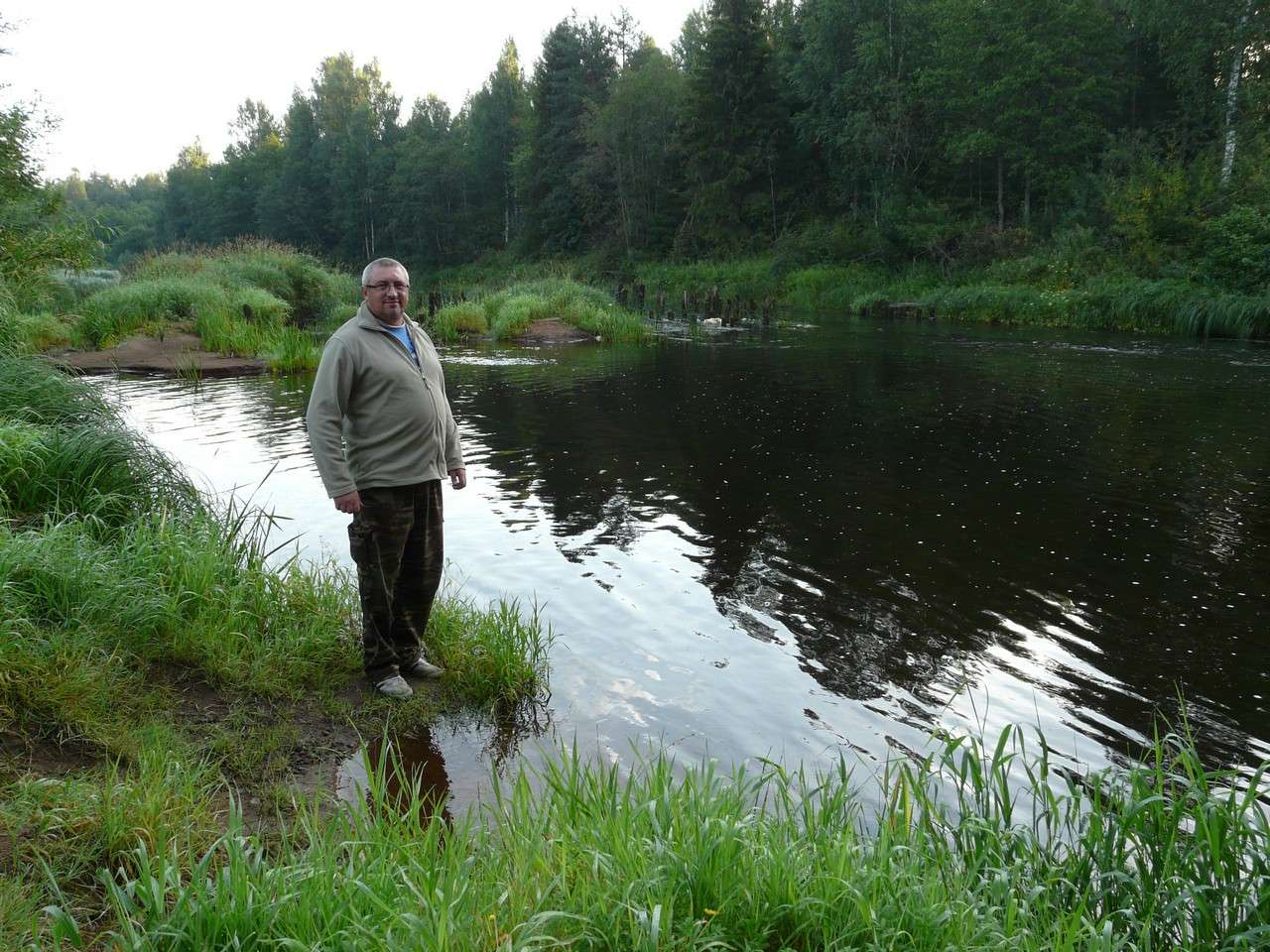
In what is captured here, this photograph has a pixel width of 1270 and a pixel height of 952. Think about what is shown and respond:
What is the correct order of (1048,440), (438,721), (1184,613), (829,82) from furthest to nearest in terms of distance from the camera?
(829,82)
(1048,440)
(1184,613)
(438,721)

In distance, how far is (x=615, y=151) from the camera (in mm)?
54281

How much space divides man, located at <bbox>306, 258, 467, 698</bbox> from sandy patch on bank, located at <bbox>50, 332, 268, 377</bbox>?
1569 cm

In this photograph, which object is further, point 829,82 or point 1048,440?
point 829,82

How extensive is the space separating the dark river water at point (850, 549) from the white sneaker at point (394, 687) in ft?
1.04

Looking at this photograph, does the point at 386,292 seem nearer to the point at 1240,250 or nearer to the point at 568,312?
the point at 568,312

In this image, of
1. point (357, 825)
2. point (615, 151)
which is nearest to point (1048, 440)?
point (357, 825)

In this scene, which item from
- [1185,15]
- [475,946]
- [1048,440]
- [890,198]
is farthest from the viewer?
[890,198]

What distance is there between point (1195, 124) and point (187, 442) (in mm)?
38412

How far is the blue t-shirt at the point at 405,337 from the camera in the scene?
15.2ft

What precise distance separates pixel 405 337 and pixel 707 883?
3154 mm

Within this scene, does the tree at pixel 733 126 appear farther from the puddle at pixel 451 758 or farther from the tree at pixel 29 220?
the puddle at pixel 451 758

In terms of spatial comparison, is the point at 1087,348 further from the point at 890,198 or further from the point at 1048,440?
the point at 890,198

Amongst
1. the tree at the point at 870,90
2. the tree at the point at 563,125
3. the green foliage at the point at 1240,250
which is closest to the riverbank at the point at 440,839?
the green foliage at the point at 1240,250

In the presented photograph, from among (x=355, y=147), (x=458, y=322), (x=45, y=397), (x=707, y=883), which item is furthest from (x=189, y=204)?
(x=707, y=883)
